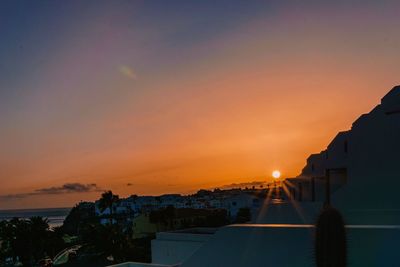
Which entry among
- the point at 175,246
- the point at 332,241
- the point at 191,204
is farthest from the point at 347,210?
the point at 191,204

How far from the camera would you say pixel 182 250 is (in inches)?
695

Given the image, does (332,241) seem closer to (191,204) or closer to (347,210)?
(347,210)

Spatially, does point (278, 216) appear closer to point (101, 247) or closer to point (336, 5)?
point (336, 5)

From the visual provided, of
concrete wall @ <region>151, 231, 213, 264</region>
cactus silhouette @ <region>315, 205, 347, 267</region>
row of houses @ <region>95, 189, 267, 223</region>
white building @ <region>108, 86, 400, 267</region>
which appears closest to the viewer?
cactus silhouette @ <region>315, 205, 347, 267</region>

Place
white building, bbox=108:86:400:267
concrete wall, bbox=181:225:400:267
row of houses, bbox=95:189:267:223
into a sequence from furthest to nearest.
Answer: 1. row of houses, bbox=95:189:267:223
2. white building, bbox=108:86:400:267
3. concrete wall, bbox=181:225:400:267

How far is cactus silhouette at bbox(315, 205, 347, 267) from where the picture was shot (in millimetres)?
6172

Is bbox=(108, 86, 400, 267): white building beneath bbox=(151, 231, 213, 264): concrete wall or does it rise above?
above

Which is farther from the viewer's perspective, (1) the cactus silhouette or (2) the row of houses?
(2) the row of houses

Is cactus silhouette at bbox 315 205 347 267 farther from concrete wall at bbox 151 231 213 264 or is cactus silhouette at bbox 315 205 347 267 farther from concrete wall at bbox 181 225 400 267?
concrete wall at bbox 151 231 213 264

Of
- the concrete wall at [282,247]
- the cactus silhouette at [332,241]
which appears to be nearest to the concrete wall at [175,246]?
the concrete wall at [282,247]

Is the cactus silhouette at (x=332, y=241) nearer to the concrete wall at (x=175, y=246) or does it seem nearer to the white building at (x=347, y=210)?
the white building at (x=347, y=210)

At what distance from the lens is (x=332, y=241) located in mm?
6223

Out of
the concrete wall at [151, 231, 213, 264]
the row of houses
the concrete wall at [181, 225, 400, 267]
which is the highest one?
the concrete wall at [181, 225, 400, 267]

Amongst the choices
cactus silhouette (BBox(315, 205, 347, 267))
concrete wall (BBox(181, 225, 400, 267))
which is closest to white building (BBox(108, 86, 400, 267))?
concrete wall (BBox(181, 225, 400, 267))
